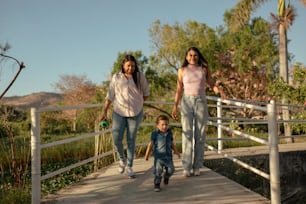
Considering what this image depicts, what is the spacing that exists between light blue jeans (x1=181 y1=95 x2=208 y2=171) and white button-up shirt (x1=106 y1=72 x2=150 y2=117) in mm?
614

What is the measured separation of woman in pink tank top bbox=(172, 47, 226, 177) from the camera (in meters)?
Result: 4.98

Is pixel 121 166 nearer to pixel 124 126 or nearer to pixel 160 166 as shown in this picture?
pixel 124 126

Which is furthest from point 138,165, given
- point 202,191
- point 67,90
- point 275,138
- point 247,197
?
point 67,90

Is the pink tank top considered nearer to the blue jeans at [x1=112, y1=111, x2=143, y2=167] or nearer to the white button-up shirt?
the white button-up shirt

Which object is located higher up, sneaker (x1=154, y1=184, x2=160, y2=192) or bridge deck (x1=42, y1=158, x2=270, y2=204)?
sneaker (x1=154, y1=184, x2=160, y2=192)

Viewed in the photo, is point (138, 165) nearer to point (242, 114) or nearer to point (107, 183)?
point (107, 183)

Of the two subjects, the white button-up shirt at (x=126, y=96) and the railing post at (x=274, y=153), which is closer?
Answer: the railing post at (x=274, y=153)

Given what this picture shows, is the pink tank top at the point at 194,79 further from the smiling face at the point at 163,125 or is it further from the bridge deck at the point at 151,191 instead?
the bridge deck at the point at 151,191

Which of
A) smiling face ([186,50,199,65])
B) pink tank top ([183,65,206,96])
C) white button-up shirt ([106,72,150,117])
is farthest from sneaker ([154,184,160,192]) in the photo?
smiling face ([186,50,199,65])

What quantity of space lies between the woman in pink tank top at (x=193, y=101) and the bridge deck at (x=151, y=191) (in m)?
0.44

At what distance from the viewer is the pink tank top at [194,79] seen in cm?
497

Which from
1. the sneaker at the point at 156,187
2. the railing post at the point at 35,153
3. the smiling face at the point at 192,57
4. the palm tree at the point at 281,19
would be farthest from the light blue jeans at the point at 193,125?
the palm tree at the point at 281,19

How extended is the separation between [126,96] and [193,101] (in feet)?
2.86

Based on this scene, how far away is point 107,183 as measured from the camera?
16.8 feet
